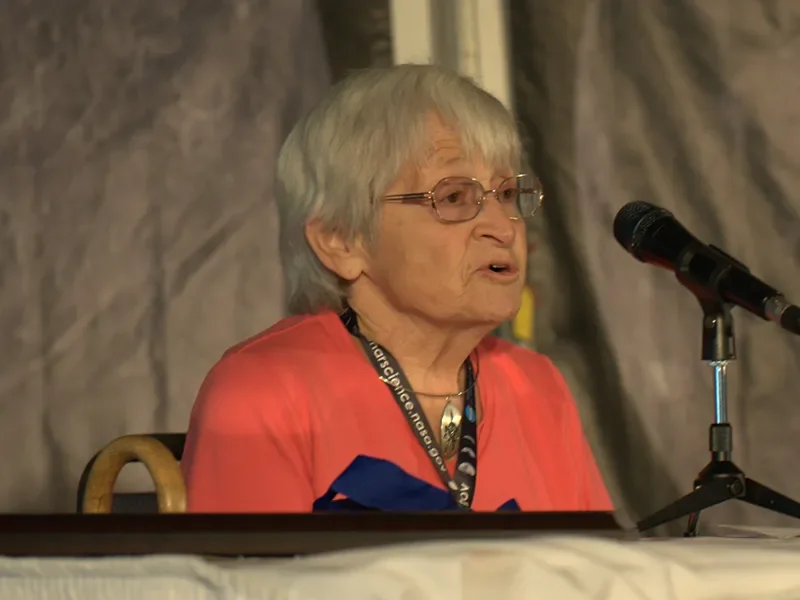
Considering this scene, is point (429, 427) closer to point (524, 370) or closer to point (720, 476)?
point (524, 370)

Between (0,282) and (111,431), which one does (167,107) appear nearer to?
(0,282)

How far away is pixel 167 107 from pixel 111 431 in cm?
51

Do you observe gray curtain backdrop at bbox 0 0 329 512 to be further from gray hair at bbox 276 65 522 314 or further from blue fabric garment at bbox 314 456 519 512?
blue fabric garment at bbox 314 456 519 512

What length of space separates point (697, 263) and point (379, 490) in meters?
0.40

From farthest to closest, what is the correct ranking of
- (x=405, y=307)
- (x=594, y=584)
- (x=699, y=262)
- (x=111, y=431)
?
(x=111, y=431) → (x=405, y=307) → (x=699, y=262) → (x=594, y=584)

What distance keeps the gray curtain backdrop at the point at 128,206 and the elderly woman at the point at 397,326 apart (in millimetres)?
412

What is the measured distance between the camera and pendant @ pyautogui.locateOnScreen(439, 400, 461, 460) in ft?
3.95

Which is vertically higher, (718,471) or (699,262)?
(699,262)

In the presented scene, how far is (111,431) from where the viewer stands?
166 cm

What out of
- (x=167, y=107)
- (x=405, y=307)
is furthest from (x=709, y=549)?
(x=167, y=107)

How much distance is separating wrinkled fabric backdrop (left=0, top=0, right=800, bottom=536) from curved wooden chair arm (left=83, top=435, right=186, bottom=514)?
70cm

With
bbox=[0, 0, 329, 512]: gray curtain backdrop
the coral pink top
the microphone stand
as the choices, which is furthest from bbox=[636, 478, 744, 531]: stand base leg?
bbox=[0, 0, 329, 512]: gray curtain backdrop

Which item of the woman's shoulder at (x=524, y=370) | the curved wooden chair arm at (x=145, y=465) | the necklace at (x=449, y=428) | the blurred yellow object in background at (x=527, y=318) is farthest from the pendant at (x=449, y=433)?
the blurred yellow object in background at (x=527, y=318)

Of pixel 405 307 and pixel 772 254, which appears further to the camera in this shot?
pixel 772 254
